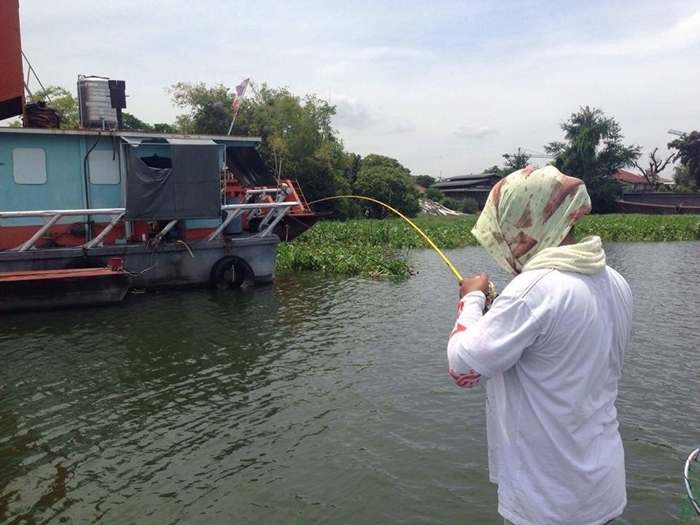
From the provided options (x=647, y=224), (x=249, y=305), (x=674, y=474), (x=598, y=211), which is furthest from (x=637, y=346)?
(x=598, y=211)

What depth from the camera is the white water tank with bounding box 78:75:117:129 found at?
13641 millimetres

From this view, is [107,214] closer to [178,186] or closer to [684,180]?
[178,186]

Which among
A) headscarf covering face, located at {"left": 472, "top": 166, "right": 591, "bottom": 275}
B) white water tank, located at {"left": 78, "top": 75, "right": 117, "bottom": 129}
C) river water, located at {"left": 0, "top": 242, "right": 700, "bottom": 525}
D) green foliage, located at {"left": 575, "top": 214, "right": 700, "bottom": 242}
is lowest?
river water, located at {"left": 0, "top": 242, "right": 700, "bottom": 525}

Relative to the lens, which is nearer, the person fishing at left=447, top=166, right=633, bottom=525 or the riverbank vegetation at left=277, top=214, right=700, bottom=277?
the person fishing at left=447, top=166, right=633, bottom=525

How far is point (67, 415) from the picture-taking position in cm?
619

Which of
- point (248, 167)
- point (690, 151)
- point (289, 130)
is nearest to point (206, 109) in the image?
point (289, 130)

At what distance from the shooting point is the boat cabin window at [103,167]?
13305mm

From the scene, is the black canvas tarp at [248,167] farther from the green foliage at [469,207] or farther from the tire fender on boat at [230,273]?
the green foliage at [469,207]

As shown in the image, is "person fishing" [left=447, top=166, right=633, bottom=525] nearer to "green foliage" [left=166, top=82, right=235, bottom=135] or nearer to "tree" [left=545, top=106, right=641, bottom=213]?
"green foliage" [left=166, top=82, right=235, bottom=135]

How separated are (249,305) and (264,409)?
18.7 feet

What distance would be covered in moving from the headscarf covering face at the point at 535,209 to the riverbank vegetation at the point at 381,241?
14.0m

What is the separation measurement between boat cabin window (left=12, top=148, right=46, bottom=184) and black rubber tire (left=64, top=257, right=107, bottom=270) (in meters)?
2.23

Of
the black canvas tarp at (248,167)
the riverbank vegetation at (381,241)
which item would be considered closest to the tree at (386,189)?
the riverbank vegetation at (381,241)

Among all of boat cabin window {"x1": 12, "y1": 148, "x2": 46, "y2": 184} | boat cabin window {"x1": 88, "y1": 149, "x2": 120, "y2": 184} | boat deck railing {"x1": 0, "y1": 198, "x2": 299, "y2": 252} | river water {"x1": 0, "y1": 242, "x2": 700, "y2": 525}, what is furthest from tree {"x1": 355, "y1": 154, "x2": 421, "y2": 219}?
river water {"x1": 0, "y1": 242, "x2": 700, "y2": 525}
